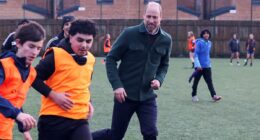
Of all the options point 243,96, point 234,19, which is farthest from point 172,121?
point 234,19

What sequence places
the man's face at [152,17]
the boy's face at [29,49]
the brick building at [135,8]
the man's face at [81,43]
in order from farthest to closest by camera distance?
1. the brick building at [135,8]
2. the man's face at [152,17]
3. the man's face at [81,43]
4. the boy's face at [29,49]

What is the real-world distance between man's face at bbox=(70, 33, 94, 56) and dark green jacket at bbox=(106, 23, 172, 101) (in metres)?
1.49

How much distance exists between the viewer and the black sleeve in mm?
6332

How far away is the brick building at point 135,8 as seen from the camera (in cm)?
5372

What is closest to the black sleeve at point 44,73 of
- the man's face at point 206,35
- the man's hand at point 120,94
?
the man's hand at point 120,94

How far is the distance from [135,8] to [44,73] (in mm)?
48054

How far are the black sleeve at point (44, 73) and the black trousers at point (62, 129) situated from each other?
319 millimetres

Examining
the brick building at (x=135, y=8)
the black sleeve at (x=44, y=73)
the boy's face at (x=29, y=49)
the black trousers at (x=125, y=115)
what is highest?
the brick building at (x=135, y=8)

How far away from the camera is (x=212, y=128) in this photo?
470 inches

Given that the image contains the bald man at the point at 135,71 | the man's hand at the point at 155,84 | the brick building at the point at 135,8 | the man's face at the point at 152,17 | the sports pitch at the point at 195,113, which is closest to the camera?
the man's face at the point at 152,17

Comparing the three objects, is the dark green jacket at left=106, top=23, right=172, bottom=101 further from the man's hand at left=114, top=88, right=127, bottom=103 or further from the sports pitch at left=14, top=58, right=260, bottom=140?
the sports pitch at left=14, top=58, right=260, bottom=140

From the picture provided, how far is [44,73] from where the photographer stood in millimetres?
6445

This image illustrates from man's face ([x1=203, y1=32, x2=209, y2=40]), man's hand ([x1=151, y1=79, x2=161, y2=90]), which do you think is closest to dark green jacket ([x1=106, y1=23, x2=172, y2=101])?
man's hand ([x1=151, y1=79, x2=161, y2=90])

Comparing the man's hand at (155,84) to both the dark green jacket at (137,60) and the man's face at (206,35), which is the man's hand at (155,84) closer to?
the dark green jacket at (137,60)
